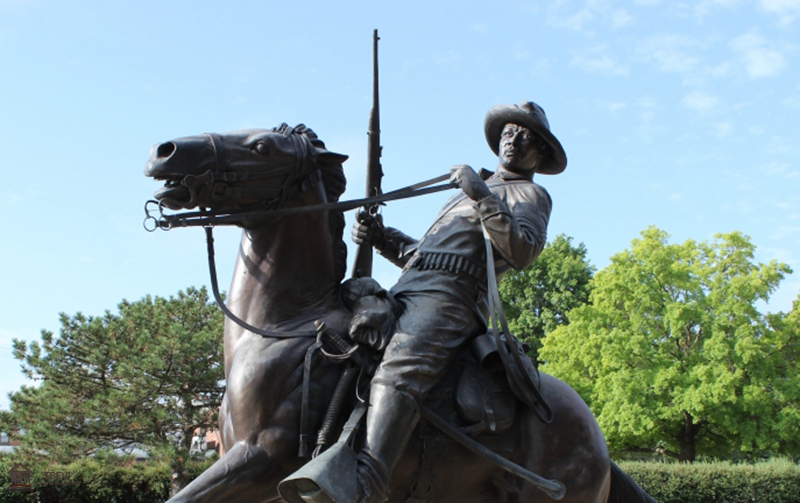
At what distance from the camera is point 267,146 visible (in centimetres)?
449

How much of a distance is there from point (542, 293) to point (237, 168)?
112ft

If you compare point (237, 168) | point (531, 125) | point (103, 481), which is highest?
point (531, 125)

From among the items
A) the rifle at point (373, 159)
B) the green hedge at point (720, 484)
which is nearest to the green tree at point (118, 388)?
the green hedge at point (720, 484)

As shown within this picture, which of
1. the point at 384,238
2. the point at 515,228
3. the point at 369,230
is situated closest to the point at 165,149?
the point at 369,230

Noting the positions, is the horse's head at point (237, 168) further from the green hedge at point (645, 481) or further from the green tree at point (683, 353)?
the green tree at point (683, 353)

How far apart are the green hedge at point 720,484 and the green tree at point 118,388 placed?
11.6 m

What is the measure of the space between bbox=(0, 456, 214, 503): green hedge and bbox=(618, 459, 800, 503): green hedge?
11597 mm

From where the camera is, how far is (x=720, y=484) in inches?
802

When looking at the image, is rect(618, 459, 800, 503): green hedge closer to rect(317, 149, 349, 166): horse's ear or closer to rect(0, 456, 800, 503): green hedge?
rect(0, 456, 800, 503): green hedge

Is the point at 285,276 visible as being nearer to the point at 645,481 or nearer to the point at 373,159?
the point at 373,159

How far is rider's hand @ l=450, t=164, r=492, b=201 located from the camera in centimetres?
452

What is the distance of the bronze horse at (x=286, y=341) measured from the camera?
4.13 meters

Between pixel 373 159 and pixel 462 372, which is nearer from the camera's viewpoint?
pixel 462 372

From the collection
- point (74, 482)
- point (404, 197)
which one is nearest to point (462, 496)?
point (404, 197)
